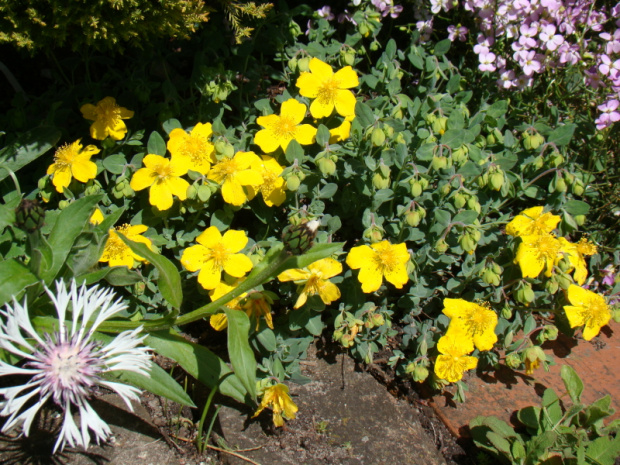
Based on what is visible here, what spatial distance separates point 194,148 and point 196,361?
794 mm

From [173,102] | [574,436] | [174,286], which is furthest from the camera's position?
[173,102]

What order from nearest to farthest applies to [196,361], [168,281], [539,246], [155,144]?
1. [168,281]
2. [196,361]
3. [539,246]
4. [155,144]

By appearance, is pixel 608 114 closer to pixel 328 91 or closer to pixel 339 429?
pixel 328 91

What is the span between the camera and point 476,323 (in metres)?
2.06

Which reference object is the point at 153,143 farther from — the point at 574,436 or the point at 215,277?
the point at 574,436

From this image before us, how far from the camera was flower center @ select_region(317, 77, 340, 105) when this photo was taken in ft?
7.01

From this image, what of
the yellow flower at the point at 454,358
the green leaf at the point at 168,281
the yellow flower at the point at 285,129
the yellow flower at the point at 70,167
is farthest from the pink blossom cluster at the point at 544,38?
the green leaf at the point at 168,281

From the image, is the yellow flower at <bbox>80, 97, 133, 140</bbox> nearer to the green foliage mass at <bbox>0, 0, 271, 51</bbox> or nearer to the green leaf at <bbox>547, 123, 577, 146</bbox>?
the green foliage mass at <bbox>0, 0, 271, 51</bbox>

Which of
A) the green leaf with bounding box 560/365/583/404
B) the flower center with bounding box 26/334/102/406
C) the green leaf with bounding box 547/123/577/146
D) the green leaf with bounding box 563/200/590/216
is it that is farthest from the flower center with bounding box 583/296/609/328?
the flower center with bounding box 26/334/102/406

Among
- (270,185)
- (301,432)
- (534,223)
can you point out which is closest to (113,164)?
(270,185)

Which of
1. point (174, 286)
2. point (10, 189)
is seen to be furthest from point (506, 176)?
point (10, 189)

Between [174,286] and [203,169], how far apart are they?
23.5 inches

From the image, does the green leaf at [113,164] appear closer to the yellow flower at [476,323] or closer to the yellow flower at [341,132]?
the yellow flower at [341,132]

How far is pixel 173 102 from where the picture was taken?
2439 millimetres
